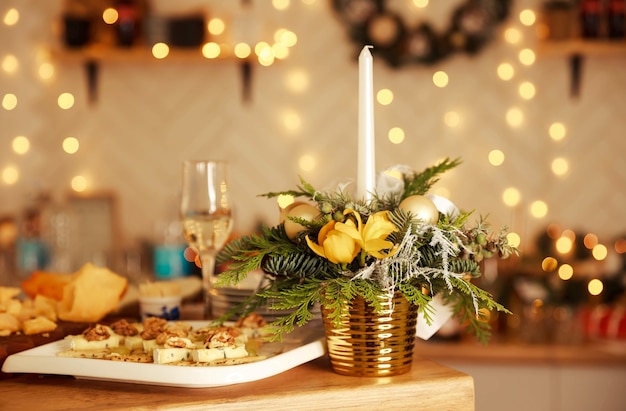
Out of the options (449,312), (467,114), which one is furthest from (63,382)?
(467,114)

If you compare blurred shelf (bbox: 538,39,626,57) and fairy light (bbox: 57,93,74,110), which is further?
fairy light (bbox: 57,93,74,110)

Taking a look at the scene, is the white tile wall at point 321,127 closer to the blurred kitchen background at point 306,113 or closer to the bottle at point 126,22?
the blurred kitchen background at point 306,113

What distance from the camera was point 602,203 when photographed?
279 centimetres

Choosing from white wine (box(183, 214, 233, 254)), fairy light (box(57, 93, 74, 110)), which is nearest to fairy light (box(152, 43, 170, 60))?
fairy light (box(57, 93, 74, 110))

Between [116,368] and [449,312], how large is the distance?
1.23 ft

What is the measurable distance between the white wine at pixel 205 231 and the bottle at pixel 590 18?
81.3 inches

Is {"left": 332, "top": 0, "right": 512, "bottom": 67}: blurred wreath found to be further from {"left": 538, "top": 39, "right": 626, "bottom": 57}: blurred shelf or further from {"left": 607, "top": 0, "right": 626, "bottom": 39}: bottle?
{"left": 607, "top": 0, "right": 626, "bottom": 39}: bottle

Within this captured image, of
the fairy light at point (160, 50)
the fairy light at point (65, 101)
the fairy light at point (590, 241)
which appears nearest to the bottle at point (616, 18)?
the fairy light at point (590, 241)

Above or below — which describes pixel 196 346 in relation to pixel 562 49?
below

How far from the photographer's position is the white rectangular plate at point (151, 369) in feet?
2.30

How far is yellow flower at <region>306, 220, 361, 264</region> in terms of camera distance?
746 mm

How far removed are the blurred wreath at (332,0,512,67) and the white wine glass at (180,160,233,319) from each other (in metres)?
1.82

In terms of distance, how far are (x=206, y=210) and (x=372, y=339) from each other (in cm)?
32

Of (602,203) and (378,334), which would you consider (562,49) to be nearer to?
(602,203)
